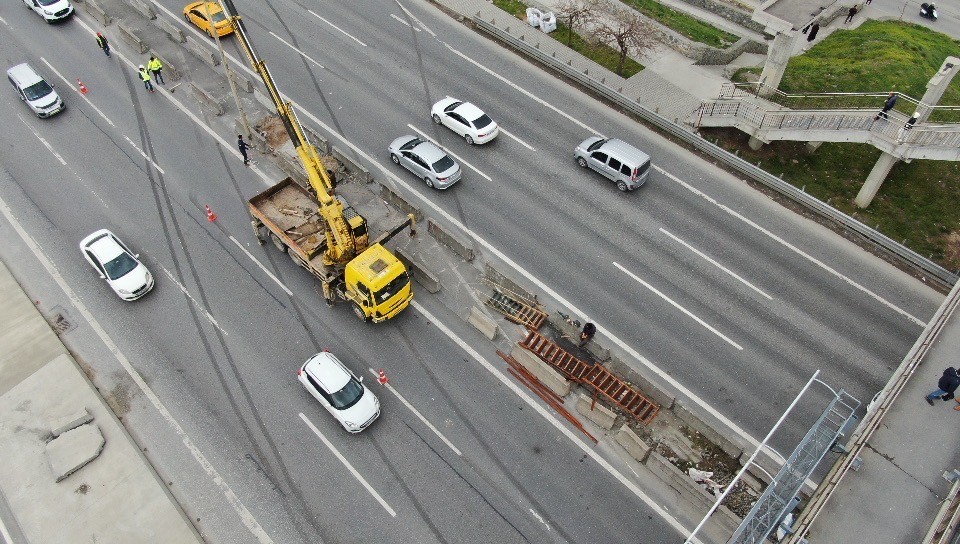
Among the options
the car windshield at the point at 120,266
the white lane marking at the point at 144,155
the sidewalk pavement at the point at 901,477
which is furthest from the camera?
the white lane marking at the point at 144,155

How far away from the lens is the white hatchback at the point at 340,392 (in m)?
23.1

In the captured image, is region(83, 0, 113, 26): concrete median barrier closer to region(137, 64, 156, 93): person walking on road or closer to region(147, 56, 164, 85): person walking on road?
region(147, 56, 164, 85): person walking on road

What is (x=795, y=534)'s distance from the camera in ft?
54.7

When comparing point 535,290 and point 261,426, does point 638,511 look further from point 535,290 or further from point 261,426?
point 261,426

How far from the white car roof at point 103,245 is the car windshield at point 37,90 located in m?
11.9

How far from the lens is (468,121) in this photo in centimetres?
3338

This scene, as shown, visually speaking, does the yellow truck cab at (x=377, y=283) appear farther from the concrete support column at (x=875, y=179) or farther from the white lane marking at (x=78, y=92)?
the concrete support column at (x=875, y=179)

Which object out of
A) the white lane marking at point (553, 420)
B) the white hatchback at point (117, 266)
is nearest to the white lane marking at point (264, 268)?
the white hatchback at point (117, 266)

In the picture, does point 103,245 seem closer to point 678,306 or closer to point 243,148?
point 243,148

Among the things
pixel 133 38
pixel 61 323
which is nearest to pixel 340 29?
pixel 133 38

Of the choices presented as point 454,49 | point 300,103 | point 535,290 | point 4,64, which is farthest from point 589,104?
point 4,64

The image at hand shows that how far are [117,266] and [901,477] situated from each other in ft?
99.2

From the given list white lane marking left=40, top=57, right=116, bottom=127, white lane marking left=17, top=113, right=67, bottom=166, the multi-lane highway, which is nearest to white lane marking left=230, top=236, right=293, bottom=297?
the multi-lane highway

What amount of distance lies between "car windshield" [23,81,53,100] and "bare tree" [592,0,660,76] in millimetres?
31868
